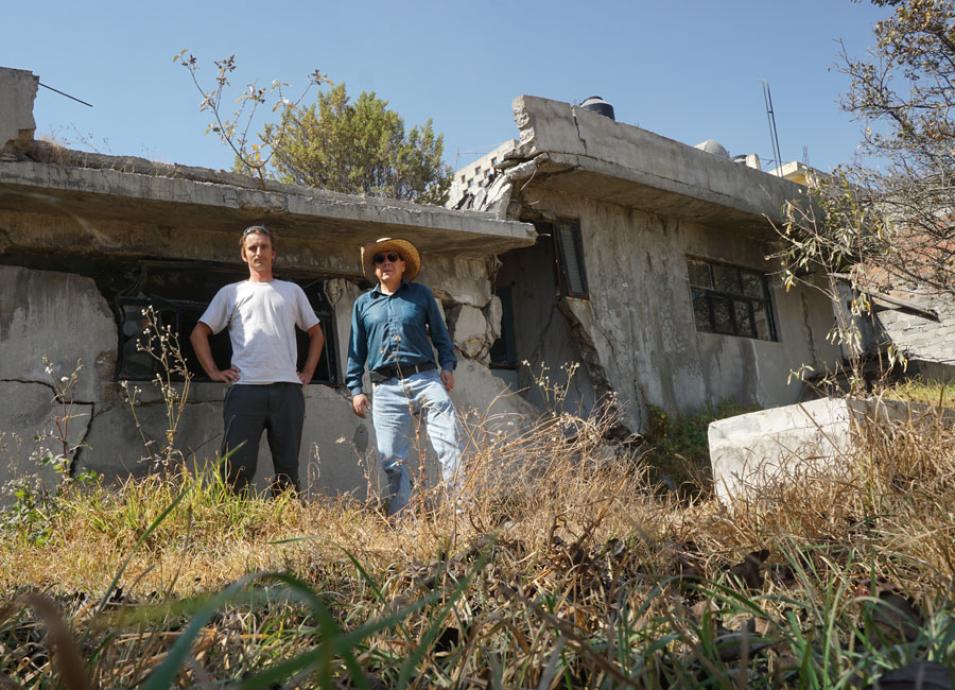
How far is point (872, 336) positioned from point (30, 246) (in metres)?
11.2

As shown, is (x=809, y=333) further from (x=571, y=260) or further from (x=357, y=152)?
(x=357, y=152)

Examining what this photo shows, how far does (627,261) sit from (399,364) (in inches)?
178

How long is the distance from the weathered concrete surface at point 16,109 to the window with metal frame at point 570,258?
466 cm

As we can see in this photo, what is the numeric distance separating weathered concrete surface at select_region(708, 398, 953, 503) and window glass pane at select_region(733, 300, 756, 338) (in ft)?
20.0

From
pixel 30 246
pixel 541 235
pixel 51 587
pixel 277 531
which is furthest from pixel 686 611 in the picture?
pixel 541 235

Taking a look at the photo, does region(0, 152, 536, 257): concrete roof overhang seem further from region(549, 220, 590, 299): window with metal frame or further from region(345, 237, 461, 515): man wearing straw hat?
region(549, 220, 590, 299): window with metal frame

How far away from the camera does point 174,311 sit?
5855 millimetres

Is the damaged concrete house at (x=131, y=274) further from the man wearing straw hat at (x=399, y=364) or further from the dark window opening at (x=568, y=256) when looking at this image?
the dark window opening at (x=568, y=256)

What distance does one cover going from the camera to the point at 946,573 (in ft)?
6.38

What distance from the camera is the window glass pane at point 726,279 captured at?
9.94 meters

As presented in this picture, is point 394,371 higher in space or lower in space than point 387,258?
lower

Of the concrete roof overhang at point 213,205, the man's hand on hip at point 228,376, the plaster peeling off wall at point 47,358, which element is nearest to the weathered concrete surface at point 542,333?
the concrete roof overhang at point 213,205

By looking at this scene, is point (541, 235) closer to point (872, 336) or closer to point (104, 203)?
point (104, 203)

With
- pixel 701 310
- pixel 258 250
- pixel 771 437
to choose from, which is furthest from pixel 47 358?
pixel 701 310
